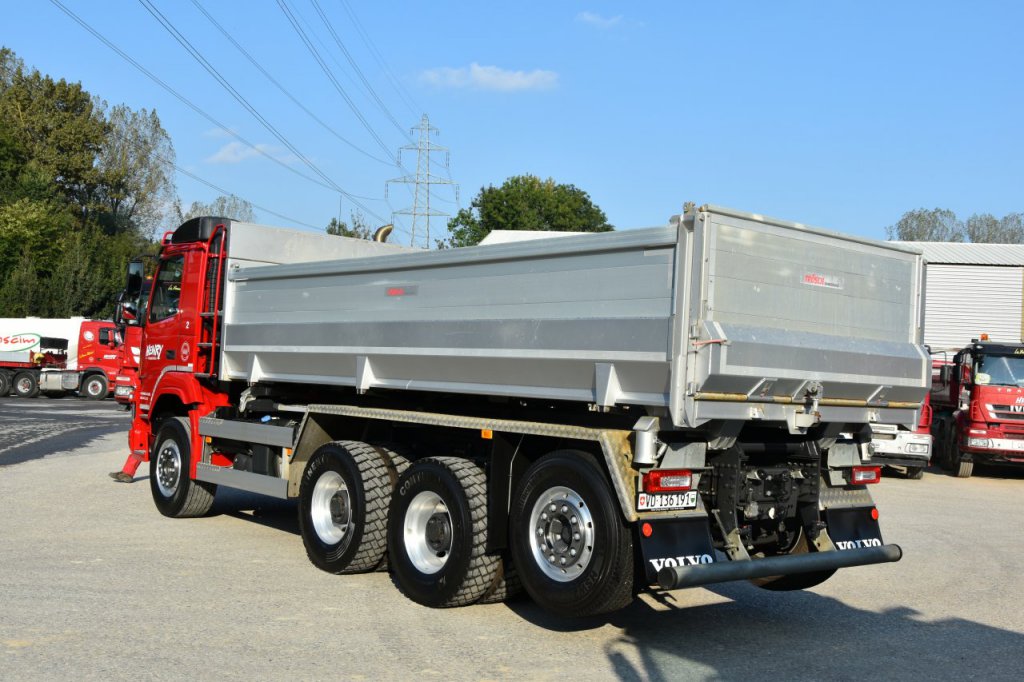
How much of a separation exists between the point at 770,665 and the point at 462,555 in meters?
2.20

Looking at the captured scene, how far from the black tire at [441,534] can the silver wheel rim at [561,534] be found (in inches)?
24.6

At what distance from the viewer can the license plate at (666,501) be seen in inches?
251

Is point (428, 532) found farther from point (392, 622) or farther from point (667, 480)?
point (667, 480)

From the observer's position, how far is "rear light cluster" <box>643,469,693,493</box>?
6.41 meters

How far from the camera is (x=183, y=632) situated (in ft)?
22.2

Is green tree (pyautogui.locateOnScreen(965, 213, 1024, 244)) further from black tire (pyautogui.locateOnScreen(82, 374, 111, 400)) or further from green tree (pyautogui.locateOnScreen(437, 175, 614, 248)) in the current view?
black tire (pyautogui.locateOnScreen(82, 374, 111, 400))

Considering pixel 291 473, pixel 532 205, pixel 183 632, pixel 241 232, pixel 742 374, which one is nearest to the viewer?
pixel 742 374

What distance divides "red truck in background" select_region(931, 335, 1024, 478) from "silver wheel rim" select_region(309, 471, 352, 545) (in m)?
15.0

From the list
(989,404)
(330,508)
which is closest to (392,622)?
(330,508)

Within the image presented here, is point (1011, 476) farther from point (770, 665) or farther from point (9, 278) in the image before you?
point (9, 278)

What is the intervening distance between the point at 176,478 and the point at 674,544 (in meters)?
6.84

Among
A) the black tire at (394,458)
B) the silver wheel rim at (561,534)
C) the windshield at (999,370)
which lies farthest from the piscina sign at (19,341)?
the silver wheel rim at (561,534)

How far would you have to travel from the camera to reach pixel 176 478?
1146 cm

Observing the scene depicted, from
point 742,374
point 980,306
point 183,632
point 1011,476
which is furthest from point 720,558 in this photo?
point 980,306
